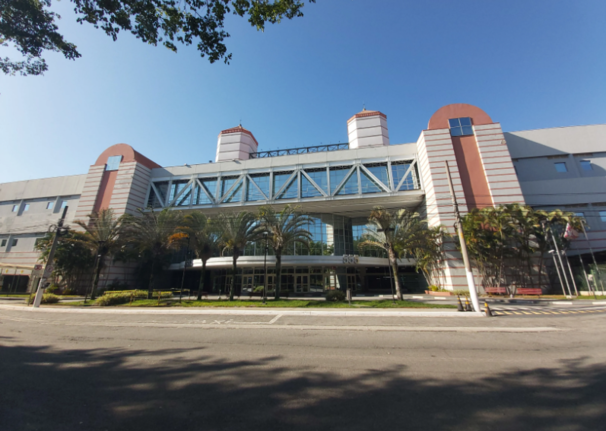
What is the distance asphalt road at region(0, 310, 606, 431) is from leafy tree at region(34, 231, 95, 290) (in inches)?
935

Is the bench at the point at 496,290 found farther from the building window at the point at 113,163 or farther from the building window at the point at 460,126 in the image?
the building window at the point at 113,163

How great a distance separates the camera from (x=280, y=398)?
4176mm

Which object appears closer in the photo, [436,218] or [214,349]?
[214,349]

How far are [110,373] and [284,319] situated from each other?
8.73 metres

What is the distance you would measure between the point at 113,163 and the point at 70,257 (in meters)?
15.5

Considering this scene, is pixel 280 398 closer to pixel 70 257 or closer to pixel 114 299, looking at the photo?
pixel 114 299

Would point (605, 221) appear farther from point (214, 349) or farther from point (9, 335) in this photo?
point (9, 335)

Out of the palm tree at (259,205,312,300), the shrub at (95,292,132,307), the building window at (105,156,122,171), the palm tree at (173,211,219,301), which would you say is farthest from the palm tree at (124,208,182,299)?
the building window at (105,156,122,171)

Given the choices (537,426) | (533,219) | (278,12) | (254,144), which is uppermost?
(254,144)

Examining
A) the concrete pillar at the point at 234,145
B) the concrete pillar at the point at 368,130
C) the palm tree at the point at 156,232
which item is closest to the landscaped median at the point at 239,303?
the palm tree at the point at 156,232

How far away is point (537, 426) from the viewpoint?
130 inches

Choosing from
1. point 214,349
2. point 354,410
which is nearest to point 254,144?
point 214,349

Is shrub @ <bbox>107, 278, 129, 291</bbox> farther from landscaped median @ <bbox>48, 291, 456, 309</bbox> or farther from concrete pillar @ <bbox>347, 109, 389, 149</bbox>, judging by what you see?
concrete pillar @ <bbox>347, 109, 389, 149</bbox>

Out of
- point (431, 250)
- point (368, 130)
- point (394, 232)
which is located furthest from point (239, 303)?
point (368, 130)
